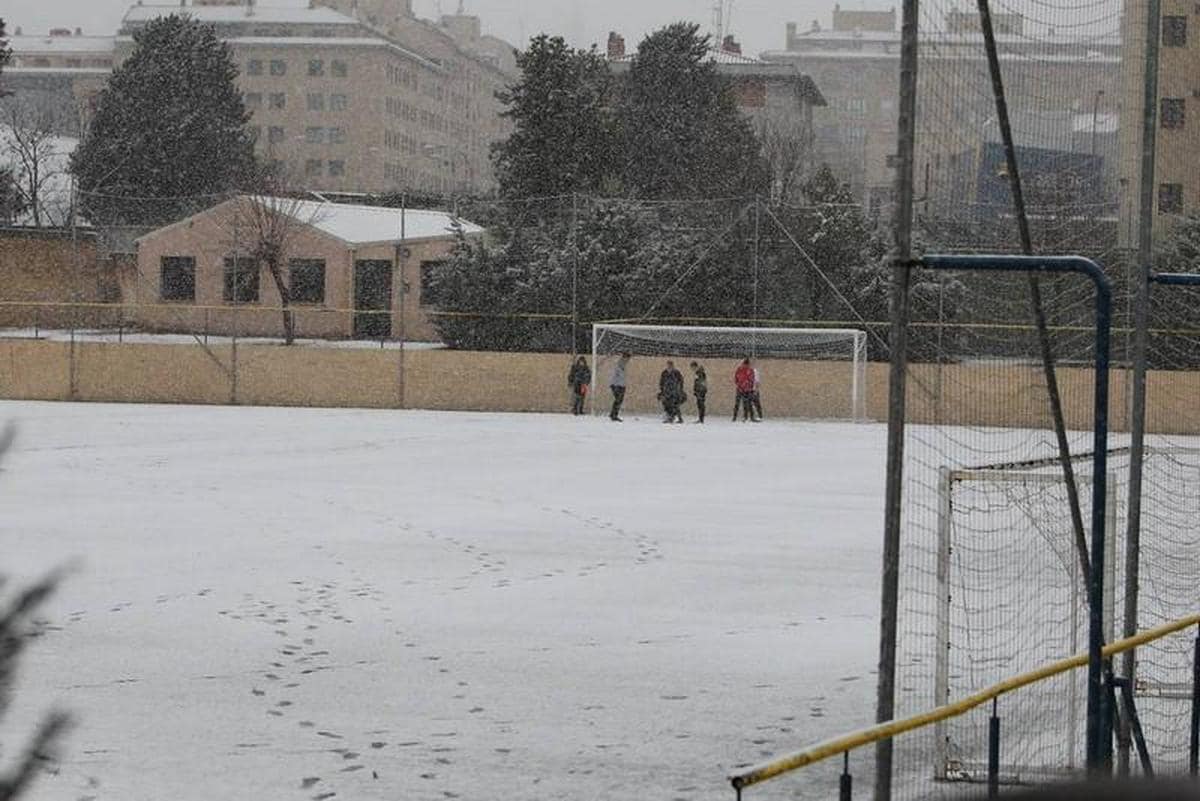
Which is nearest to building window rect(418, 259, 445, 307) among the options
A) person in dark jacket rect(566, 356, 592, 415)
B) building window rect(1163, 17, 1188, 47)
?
person in dark jacket rect(566, 356, 592, 415)

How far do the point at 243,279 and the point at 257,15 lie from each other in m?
84.9

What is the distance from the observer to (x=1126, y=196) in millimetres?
14930

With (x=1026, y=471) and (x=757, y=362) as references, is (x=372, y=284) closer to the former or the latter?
(x=757, y=362)

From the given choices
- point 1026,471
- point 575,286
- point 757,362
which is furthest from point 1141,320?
point 757,362

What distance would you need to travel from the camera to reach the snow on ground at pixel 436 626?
8.62m

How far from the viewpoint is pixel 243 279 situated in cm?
5350

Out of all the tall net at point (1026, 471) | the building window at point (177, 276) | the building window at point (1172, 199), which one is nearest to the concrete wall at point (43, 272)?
the building window at point (177, 276)

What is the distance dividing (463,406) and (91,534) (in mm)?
26785

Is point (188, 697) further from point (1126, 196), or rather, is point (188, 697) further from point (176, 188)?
point (176, 188)

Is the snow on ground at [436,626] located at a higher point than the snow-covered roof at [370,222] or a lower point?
lower

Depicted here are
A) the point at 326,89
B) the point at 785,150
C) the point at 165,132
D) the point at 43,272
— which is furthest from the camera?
the point at 326,89

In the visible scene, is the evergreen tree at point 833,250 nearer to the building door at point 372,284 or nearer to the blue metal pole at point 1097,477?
the building door at point 372,284

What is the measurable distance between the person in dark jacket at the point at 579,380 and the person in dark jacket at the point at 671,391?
183cm

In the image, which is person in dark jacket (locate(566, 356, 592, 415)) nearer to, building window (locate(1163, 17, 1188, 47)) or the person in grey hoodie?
the person in grey hoodie
